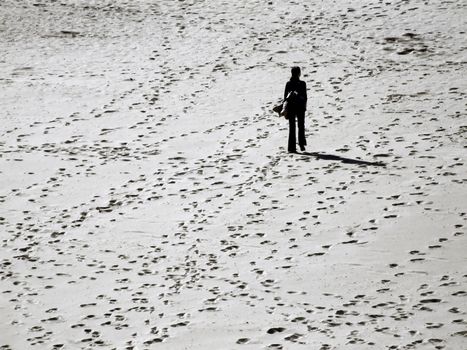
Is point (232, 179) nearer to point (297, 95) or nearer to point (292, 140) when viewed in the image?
point (292, 140)

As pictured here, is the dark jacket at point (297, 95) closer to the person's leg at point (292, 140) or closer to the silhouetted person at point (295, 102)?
the silhouetted person at point (295, 102)

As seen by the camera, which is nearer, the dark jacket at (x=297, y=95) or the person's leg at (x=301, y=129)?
the dark jacket at (x=297, y=95)

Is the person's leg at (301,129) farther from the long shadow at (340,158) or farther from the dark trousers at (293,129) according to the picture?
the long shadow at (340,158)

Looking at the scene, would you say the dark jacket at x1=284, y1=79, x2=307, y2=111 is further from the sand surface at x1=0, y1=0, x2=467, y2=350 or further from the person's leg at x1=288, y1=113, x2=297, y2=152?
the sand surface at x1=0, y1=0, x2=467, y2=350

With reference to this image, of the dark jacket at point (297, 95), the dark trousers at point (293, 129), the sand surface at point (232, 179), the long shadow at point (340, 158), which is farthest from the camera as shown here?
the dark trousers at point (293, 129)

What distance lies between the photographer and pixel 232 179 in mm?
12727

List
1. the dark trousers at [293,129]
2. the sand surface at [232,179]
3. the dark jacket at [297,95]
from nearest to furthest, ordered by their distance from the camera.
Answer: the sand surface at [232,179]
the dark jacket at [297,95]
the dark trousers at [293,129]

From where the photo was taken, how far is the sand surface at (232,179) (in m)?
8.30

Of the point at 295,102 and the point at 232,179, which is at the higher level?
the point at 295,102

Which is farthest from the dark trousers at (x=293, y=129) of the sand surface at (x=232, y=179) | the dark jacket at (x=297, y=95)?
the sand surface at (x=232, y=179)

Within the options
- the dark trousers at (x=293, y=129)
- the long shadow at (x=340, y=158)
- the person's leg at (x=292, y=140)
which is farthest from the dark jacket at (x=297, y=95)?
the long shadow at (x=340, y=158)

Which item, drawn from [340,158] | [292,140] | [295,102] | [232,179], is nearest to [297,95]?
[295,102]

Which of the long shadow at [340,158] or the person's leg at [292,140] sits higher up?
the person's leg at [292,140]

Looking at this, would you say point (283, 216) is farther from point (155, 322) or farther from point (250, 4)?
point (250, 4)
